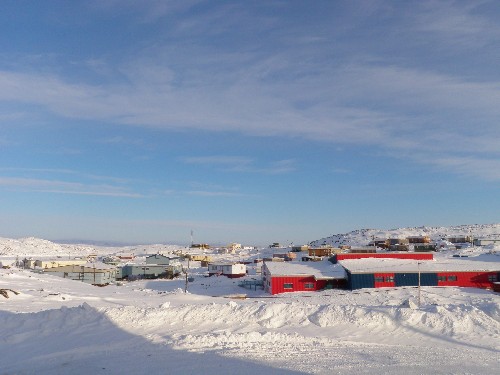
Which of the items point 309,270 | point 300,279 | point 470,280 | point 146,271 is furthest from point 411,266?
point 146,271

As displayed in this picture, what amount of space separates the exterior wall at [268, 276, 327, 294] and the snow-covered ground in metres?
20.1

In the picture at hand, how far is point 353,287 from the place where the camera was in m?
39.7

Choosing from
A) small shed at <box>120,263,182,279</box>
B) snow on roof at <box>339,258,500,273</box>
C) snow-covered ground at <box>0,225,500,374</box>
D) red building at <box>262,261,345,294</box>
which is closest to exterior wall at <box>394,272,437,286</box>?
snow on roof at <box>339,258,500,273</box>

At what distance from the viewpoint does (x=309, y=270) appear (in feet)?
141

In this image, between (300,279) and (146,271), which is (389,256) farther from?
(146,271)

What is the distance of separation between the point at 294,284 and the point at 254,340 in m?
Result: 25.2

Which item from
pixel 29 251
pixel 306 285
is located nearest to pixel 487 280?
pixel 306 285

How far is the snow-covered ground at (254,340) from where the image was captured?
1297 cm

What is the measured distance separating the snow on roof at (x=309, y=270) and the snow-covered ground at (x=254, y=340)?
796 inches

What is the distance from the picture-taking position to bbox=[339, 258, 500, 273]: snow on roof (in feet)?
133

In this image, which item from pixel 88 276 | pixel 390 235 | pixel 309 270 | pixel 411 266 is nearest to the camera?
pixel 411 266

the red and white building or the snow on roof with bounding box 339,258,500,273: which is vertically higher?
the red and white building

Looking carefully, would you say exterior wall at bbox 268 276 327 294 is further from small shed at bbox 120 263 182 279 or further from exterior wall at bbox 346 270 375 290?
small shed at bbox 120 263 182 279

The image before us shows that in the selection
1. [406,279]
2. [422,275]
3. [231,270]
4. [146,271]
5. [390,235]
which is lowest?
[146,271]
